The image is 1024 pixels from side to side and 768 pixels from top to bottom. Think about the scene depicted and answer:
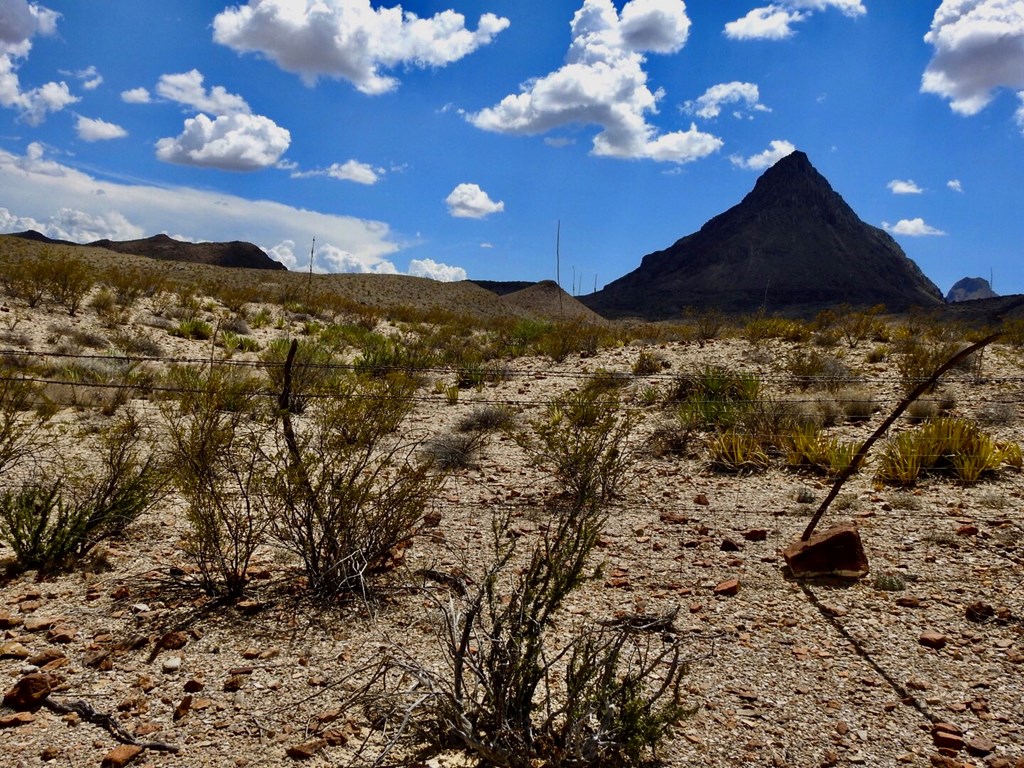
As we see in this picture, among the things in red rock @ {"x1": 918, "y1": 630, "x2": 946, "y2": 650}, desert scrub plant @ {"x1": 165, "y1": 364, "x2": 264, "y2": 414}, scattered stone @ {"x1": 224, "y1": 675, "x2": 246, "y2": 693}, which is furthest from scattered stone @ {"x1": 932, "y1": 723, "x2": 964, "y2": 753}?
desert scrub plant @ {"x1": 165, "y1": 364, "x2": 264, "y2": 414}

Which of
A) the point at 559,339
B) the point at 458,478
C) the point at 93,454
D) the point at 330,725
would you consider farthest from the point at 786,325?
the point at 330,725

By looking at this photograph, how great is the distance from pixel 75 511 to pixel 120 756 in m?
2.98

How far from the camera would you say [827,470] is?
8648mm

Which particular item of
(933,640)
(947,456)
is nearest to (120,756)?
(933,640)

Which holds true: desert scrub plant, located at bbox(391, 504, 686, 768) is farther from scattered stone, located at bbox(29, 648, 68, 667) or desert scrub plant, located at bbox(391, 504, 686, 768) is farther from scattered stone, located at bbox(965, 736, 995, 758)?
scattered stone, located at bbox(29, 648, 68, 667)

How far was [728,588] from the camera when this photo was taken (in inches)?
211

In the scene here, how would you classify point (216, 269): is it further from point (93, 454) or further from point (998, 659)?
point (998, 659)

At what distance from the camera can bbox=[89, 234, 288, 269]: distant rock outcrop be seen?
9844 cm

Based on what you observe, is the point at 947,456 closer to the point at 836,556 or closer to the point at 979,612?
the point at 836,556

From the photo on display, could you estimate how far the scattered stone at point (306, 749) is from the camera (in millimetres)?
3414

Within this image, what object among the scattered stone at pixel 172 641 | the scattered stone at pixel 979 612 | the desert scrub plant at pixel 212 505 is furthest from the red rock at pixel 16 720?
the scattered stone at pixel 979 612

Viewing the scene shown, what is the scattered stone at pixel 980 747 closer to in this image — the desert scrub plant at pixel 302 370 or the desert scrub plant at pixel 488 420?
the desert scrub plant at pixel 302 370

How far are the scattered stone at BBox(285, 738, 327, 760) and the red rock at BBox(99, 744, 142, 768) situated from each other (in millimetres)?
679

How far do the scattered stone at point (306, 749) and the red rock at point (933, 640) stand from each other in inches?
141
